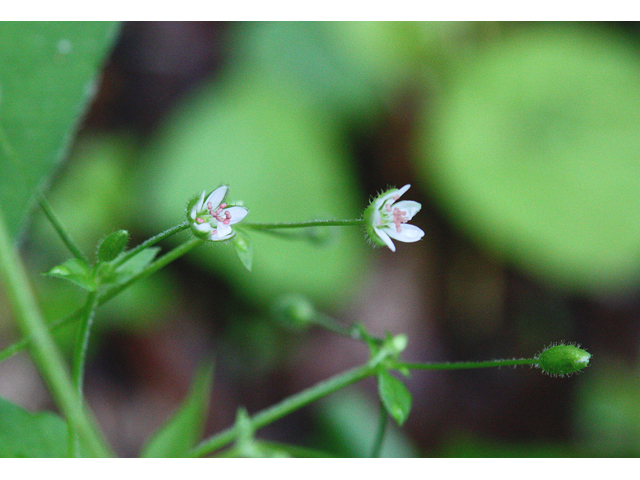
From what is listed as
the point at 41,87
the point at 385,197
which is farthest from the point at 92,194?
the point at 385,197

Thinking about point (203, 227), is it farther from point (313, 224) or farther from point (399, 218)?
point (399, 218)

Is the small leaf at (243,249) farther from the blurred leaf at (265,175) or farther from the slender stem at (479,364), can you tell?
the blurred leaf at (265,175)

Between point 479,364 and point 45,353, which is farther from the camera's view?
point 479,364

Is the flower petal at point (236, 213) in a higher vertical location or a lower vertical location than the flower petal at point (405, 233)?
lower

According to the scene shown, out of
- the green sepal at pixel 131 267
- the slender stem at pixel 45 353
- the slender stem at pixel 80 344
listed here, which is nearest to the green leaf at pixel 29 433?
the slender stem at pixel 80 344

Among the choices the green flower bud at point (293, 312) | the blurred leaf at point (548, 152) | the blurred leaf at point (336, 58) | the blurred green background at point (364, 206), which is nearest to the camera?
the green flower bud at point (293, 312)
